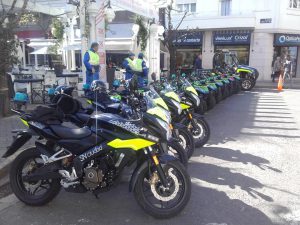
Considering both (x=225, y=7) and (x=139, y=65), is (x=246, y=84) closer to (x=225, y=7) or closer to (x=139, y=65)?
(x=139, y=65)

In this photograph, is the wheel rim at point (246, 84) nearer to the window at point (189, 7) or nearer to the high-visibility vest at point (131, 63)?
the high-visibility vest at point (131, 63)

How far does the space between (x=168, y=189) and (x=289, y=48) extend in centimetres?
2353

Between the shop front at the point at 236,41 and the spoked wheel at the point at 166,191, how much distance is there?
21.4 metres

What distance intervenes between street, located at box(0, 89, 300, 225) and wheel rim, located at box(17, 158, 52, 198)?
180mm

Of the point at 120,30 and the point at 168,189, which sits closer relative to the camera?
the point at 168,189

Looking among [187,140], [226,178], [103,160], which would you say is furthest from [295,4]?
[103,160]

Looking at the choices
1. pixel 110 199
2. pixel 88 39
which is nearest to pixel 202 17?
pixel 88 39

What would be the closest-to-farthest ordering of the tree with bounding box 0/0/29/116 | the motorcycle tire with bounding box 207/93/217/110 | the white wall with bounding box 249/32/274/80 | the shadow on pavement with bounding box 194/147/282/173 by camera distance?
the shadow on pavement with bounding box 194/147/282/173, the tree with bounding box 0/0/29/116, the motorcycle tire with bounding box 207/93/217/110, the white wall with bounding box 249/32/274/80

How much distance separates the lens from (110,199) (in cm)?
411

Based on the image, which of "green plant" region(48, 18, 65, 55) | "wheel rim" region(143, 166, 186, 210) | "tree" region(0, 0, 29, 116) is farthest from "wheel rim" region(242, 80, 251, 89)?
"wheel rim" region(143, 166, 186, 210)

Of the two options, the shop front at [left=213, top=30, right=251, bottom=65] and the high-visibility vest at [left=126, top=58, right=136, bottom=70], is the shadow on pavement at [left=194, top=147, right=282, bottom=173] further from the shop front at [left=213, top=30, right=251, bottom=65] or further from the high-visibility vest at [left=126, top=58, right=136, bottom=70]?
the shop front at [left=213, top=30, right=251, bottom=65]

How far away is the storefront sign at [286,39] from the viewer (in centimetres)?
2303

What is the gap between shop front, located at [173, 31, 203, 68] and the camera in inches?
999

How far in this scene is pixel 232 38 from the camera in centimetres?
2417
